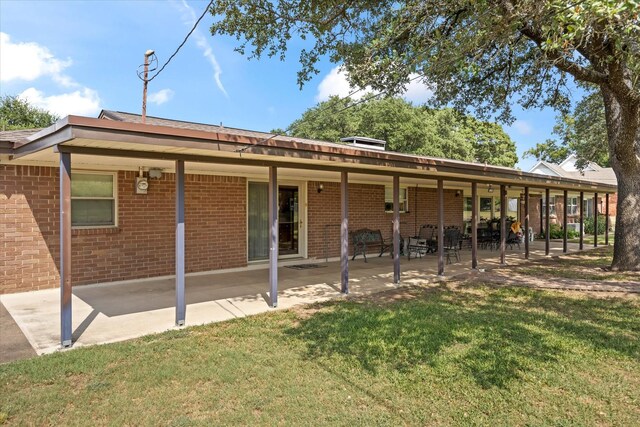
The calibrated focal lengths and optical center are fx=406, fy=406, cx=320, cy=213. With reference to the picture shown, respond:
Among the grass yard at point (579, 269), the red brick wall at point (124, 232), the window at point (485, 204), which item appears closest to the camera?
the red brick wall at point (124, 232)

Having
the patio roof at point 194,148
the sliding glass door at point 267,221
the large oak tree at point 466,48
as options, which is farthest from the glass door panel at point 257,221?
the patio roof at point 194,148

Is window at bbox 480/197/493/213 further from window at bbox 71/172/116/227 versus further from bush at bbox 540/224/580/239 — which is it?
window at bbox 71/172/116/227

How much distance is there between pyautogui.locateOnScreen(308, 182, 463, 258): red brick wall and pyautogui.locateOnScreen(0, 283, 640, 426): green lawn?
5.80m

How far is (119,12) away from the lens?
862 centimetres

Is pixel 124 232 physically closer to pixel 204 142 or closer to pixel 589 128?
pixel 204 142

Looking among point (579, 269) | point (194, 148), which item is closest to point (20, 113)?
point (194, 148)

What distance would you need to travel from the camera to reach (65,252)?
14.2ft

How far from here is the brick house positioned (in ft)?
14.9

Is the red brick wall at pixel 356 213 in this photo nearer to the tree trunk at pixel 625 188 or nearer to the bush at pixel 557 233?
the tree trunk at pixel 625 188

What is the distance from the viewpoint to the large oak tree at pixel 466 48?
606 cm

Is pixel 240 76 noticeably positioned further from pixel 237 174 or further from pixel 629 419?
pixel 629 419

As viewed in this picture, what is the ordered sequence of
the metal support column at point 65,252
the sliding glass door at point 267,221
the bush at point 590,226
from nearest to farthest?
1. the metal support column at point 65,252
2. the sliding glass door at point 267,221
3. the bush at point 590,226

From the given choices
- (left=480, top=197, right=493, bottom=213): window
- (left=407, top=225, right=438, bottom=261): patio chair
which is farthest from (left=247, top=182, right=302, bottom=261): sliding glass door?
(left=480, top=197, right=493, bottom=213): window

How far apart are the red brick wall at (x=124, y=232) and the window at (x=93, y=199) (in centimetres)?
15
